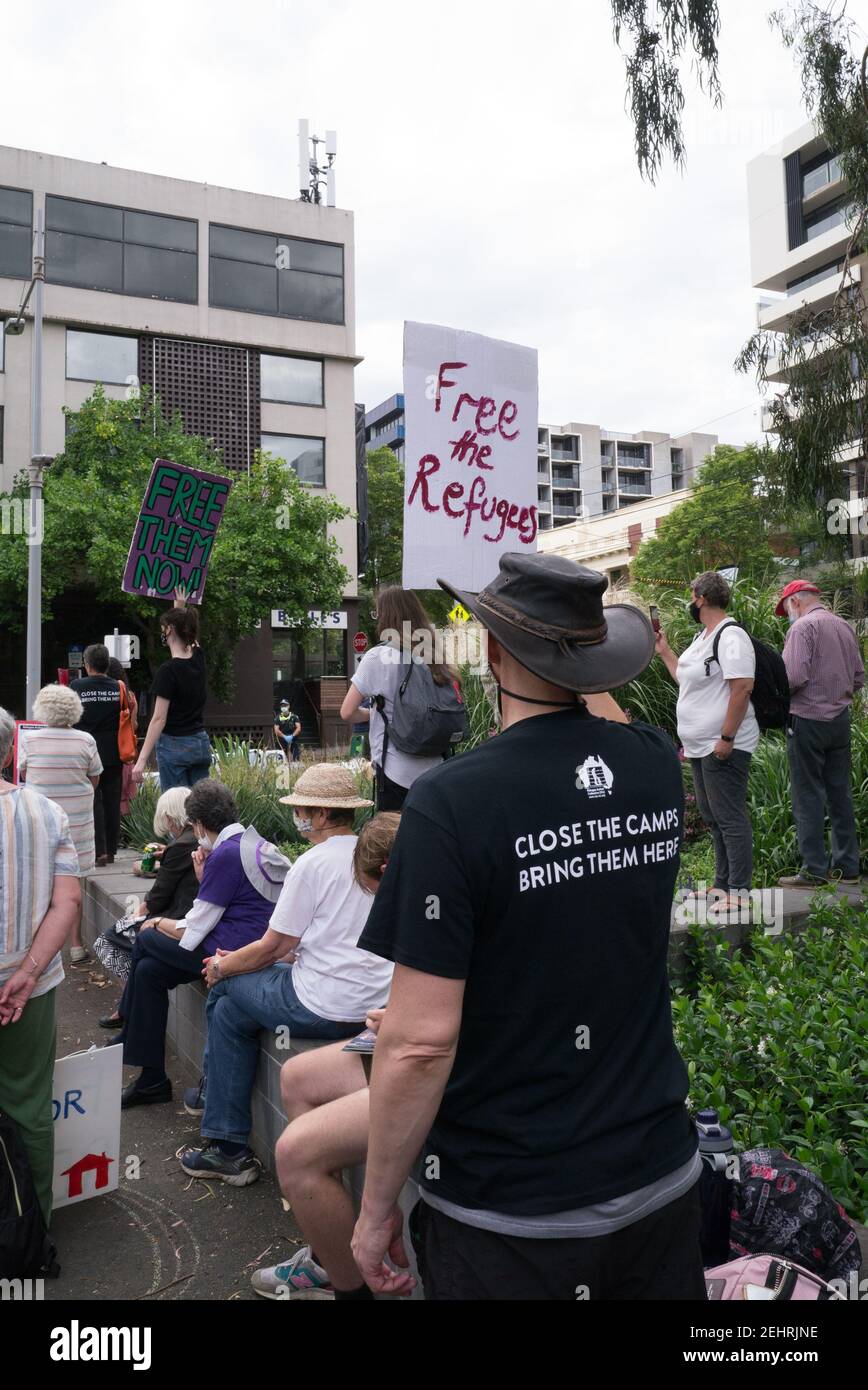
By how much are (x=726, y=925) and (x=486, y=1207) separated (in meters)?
3.48

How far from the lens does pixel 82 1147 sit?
3.60m

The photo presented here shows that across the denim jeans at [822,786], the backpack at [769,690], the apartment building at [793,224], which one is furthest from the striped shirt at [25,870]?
the apartment building at [793,224]

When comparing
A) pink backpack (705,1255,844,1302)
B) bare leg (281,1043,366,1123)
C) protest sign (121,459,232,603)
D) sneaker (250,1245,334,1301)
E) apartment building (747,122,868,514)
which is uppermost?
apartment building (747,122,868,514)

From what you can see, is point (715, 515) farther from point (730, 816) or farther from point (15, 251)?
point (730, 816)

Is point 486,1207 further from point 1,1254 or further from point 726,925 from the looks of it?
point 726,925

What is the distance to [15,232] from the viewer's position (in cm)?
2636

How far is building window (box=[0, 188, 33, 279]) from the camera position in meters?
26.2

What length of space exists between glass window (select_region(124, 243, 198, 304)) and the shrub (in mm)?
27657

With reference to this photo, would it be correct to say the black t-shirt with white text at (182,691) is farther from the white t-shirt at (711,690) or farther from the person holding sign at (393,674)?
the white t-shirt at (711,690)

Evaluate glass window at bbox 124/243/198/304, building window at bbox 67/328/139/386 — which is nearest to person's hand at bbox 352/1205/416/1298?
building window at bbox 67/328/139/386

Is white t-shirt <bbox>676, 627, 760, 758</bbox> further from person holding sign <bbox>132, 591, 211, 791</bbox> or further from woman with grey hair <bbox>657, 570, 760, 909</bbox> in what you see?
person holding sign <bbox>132, 591, 211, 791</bbox>

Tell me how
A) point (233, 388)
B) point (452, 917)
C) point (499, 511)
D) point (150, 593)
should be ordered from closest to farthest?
point (452, 917), point (499, 511), point (150, 593), point (233, 388)
